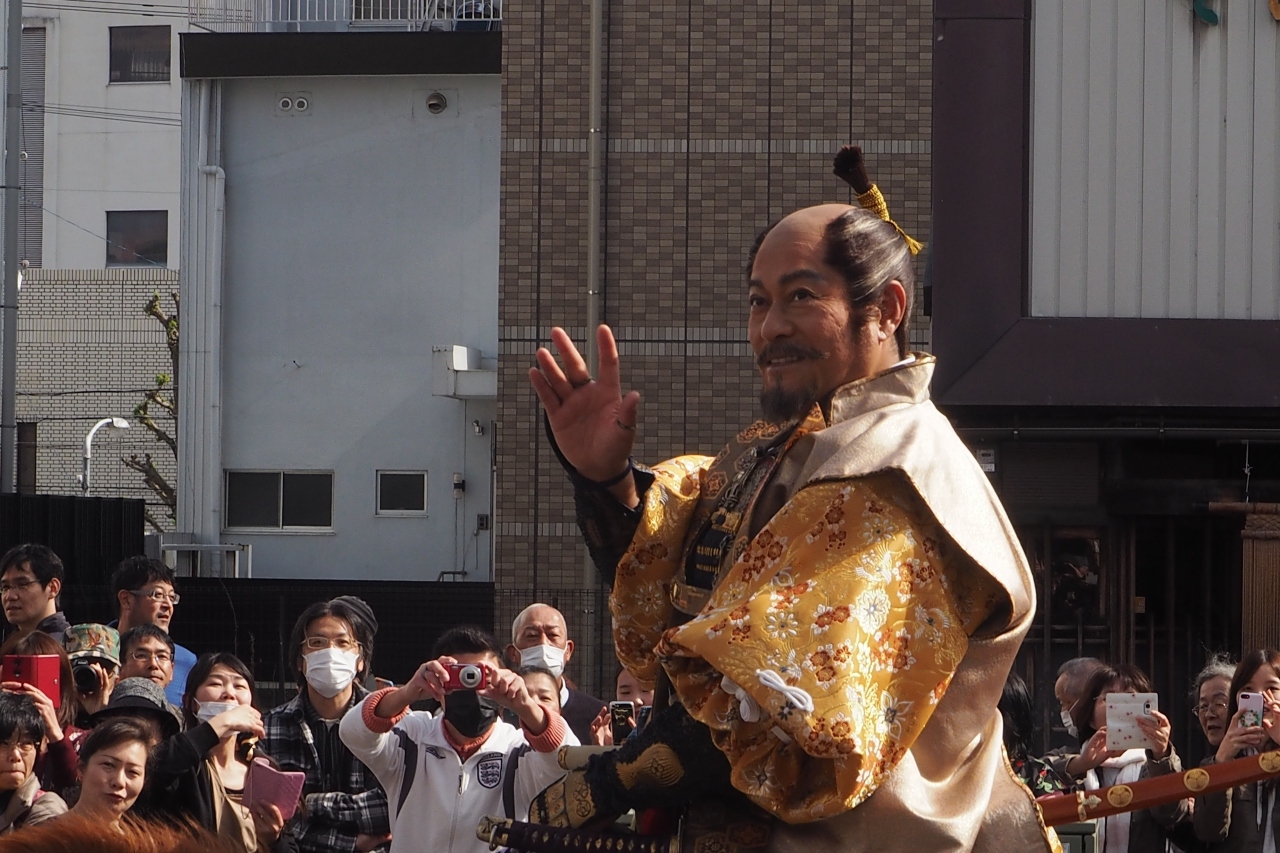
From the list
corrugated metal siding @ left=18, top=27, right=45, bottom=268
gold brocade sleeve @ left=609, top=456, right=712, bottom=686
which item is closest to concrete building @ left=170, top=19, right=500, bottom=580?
corrugated metal siding @ left=18, top=27, right=45, bottom=268

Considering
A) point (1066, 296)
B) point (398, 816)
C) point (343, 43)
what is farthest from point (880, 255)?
point (343, 43)

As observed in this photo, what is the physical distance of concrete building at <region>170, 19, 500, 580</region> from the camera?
17.5 m

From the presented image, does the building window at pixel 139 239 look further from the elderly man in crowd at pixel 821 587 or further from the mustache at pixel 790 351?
the mustache at pixel 790 351

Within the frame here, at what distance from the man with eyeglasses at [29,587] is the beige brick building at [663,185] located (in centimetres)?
446

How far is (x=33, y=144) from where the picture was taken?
27.4 meters

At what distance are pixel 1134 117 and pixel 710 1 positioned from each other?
141 inches

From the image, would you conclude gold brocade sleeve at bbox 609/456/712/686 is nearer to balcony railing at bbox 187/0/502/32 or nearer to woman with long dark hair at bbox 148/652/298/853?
woman with long dark hair at bbox 148/652/298/853

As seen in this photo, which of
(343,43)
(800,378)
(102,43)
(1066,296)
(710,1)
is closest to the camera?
(800,378)

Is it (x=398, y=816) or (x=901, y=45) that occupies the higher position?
(x=901, y=45)

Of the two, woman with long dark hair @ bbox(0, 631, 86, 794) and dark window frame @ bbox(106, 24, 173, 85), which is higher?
dark window frame @ bbox(106, 24, 173, 85)

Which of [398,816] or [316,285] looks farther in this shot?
[316,285]

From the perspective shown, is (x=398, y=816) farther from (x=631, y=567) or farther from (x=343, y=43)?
(x=343, y=43)

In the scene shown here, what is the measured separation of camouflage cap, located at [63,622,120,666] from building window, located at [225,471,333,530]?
455 inches

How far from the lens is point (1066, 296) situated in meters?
8.73
